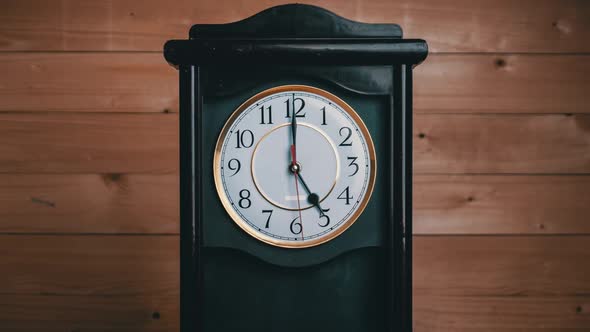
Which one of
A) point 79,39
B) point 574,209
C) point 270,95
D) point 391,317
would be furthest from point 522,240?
point 79,39

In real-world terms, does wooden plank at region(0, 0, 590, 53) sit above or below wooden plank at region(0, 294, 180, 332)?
above

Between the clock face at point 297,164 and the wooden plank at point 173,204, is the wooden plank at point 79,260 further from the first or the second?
the clock face at point 297,164

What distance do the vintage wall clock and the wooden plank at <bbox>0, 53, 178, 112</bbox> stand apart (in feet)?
1.12

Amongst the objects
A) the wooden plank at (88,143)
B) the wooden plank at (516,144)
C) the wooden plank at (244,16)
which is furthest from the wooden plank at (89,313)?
the wooden plank at (516,144)

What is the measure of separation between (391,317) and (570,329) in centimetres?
62

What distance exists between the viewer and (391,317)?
0.73 meters

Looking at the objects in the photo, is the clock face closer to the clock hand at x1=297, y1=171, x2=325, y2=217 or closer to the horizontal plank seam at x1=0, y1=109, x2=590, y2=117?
the clock hand at x1=297, y1=171, x2=325, y2=217

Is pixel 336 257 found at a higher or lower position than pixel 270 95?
lower

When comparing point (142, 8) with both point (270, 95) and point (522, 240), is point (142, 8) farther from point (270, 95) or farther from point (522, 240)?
point (522, 240)

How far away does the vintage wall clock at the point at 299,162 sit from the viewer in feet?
2.35

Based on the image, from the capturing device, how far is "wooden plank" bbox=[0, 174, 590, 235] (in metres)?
1.04

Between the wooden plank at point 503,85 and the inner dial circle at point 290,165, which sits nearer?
the inner dial circle at point 290,165

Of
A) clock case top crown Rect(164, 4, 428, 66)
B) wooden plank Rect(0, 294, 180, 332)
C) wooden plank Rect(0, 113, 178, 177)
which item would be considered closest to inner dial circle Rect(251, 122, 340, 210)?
clock case top crown Rect(164, 4, 428, 66)

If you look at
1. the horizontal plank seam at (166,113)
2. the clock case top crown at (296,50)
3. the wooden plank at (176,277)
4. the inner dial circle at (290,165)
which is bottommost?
the wooden plank at (176,277)
